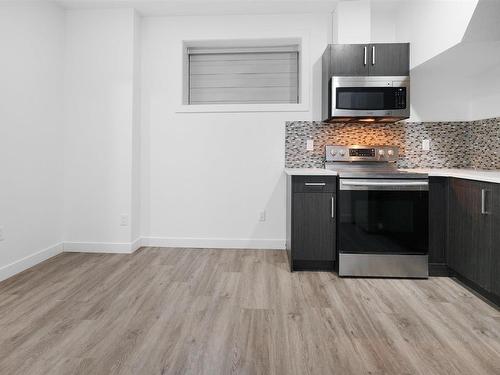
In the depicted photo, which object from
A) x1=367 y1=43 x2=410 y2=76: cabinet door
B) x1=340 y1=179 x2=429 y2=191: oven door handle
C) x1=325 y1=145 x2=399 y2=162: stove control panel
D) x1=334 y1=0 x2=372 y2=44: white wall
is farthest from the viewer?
x1=325 y1=145 x2=399 y2=162: stove control panel

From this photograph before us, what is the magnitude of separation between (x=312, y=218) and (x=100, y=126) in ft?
7.90

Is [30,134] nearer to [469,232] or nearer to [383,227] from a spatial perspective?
[383,227]

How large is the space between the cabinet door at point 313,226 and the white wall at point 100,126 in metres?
1.81

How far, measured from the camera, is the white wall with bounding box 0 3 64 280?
10.1 ft

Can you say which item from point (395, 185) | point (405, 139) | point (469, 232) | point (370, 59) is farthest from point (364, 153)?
point (469, 232)

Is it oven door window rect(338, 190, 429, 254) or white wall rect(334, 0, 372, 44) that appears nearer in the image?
oven door window rect(338, 190, 429, 254)

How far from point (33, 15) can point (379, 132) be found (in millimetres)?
3514

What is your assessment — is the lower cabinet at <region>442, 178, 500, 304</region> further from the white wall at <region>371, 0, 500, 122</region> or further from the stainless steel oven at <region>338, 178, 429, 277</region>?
the white wall at <region>371, 0, 500, 122</region>

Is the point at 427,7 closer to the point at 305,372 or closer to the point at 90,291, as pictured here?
the point at 305,372

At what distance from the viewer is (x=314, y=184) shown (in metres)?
3.19

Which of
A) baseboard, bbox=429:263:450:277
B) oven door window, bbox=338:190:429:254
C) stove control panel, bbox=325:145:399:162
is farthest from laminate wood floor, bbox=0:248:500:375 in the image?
stove control panel, bbox=325:145:399:162

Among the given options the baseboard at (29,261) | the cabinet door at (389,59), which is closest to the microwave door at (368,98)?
the cabinet door at (389,59)

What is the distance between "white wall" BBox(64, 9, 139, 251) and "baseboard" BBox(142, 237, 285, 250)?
1.08ft

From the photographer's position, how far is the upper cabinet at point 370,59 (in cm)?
342
